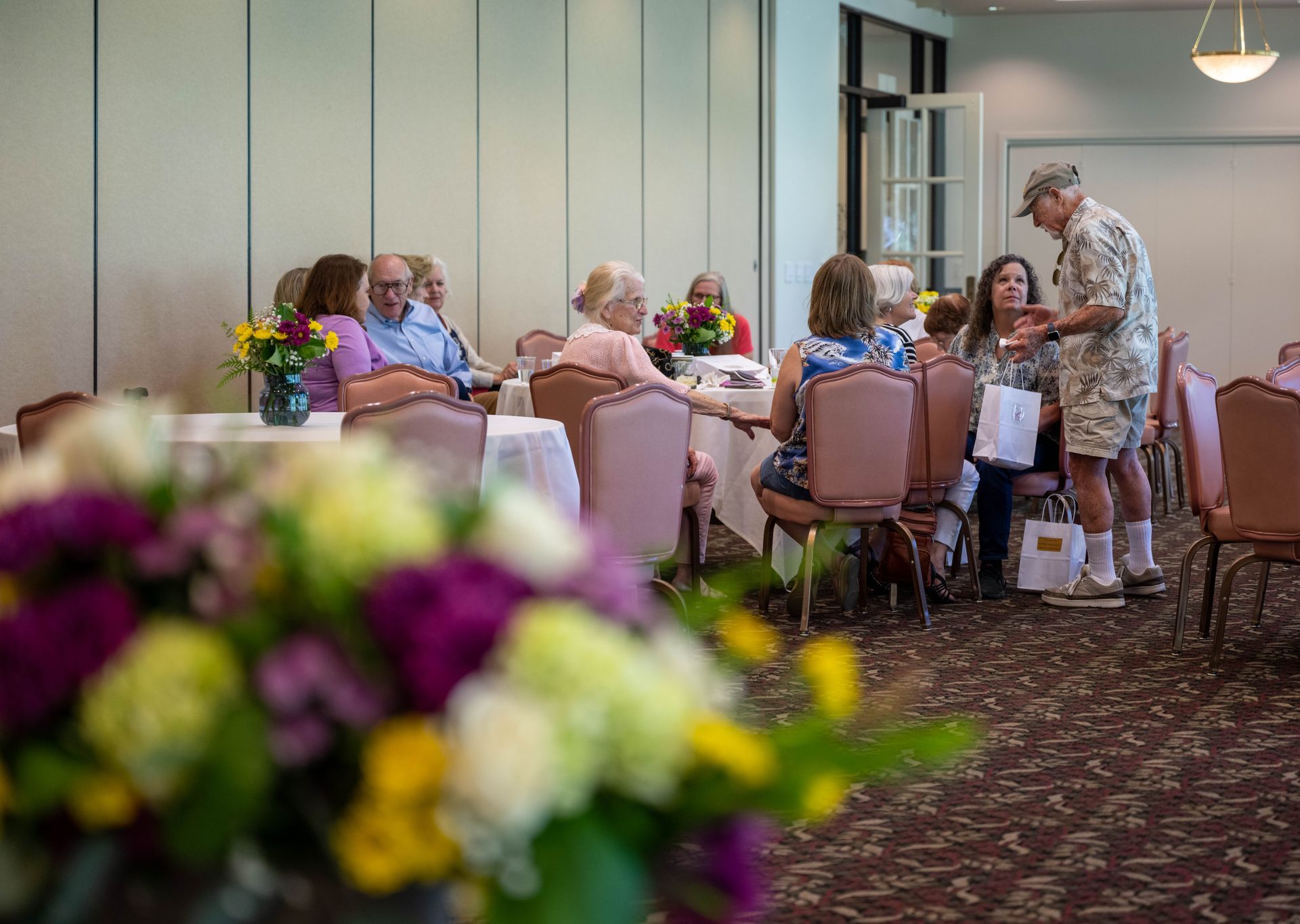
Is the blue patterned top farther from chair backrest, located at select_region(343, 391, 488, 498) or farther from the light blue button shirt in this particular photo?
the light blue button shirt

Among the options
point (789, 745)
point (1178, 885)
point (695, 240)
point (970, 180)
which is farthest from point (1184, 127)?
point (789, 745)

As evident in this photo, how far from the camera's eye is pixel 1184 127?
48.0ft

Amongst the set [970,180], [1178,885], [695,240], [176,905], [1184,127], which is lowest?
[1178,885]

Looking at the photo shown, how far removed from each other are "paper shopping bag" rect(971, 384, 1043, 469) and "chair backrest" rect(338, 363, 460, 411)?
222 cm

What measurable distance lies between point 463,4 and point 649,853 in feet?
27.9

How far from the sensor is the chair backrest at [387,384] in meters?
5.27

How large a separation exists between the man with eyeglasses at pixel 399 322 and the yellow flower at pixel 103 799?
20.9 ft

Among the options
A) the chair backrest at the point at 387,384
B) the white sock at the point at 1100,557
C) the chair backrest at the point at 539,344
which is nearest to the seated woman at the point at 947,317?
the white sock at the point at 1100,557

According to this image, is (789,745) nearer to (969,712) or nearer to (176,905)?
(176,905)

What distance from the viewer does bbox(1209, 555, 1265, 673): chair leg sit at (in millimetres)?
4496

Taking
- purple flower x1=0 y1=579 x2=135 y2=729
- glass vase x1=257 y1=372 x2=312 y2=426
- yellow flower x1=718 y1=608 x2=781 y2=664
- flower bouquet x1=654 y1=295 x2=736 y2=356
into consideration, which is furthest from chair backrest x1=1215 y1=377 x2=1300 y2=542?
purple flower x1=0 y1=579 x2=135 y2=729

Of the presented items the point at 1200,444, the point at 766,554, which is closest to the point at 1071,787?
the point at 1200,444

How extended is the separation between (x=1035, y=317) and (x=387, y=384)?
9.20 ft

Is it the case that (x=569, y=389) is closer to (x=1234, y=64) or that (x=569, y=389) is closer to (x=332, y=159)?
(x=332, y=159)
